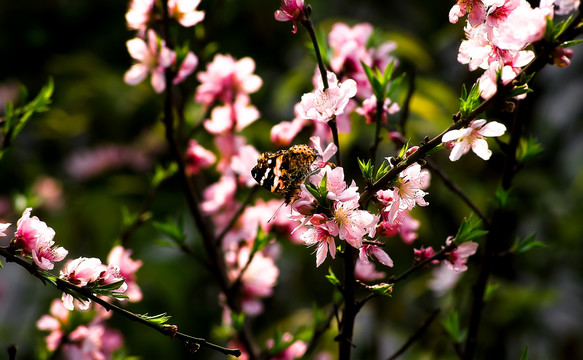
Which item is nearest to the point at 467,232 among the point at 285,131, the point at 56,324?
the point at 285,131

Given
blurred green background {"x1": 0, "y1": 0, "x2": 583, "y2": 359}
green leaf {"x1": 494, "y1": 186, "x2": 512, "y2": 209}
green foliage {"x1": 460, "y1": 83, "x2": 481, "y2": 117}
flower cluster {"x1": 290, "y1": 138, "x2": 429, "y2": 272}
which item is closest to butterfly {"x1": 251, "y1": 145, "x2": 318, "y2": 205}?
flower cluster {"x1": 290, "y1": 138, "x2": 429, "y2": 272}

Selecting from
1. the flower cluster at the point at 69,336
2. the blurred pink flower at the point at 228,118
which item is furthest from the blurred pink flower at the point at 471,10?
the flower cluster at the point at 69,336

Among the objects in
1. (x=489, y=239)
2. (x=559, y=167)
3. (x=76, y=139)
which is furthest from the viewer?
(x=76, y=139)

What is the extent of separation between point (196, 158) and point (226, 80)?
0.11 meters

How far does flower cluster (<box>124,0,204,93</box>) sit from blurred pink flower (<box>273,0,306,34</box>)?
19 cm

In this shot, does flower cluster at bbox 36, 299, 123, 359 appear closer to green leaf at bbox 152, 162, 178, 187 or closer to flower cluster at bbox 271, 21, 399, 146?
green leaf at bbox 152, 162, 178, 187

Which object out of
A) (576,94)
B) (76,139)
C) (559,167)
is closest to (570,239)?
(559,167)

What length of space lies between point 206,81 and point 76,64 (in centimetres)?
113

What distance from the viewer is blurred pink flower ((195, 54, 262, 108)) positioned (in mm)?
746

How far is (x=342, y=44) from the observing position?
669 millimetres

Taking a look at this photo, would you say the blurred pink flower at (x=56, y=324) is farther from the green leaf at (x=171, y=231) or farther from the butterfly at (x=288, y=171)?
the butterfly at (x=288, y=171)

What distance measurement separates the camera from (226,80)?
2.48 ft

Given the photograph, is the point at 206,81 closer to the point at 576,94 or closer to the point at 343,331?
the point at 343,331

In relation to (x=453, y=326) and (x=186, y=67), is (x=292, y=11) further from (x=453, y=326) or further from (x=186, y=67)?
(x=453, y=326)
